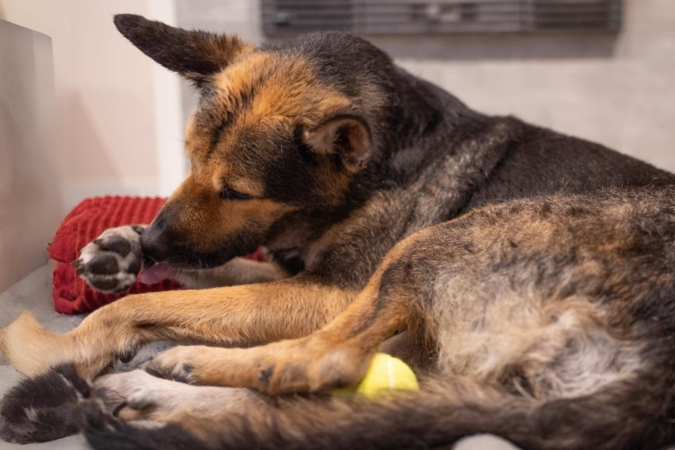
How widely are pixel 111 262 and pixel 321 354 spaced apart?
43.2 inches

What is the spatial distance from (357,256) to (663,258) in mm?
1047

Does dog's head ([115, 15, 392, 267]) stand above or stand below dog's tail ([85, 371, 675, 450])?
above

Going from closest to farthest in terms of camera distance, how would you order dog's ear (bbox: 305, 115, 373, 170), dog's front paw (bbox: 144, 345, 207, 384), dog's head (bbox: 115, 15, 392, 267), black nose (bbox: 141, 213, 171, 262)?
dog's front paw (bbox: 144, 345, 207, 384) → dog's ear (bbox: 305, 115, 373, 170) → dog's head (bbox: 115, 15, 392, 267) → black nose (bbox: 141, 213, 171, 262)

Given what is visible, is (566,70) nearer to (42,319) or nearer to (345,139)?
(345,139)

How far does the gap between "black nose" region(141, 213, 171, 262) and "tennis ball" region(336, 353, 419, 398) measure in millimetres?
982

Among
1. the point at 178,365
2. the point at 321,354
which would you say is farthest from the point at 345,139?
the point at 178,365

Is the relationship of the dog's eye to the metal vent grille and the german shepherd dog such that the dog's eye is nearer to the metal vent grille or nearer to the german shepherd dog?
the german shepherd dog

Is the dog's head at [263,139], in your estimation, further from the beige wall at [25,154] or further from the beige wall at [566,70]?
the beige wall at [566,70]

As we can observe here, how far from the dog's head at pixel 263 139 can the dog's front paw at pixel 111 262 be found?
0.49ft

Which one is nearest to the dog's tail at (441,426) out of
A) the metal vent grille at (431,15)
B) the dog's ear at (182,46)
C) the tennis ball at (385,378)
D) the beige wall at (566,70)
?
the tennis ball at (385,378)

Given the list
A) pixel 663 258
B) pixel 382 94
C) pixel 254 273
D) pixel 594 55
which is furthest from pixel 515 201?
pixel 594 55

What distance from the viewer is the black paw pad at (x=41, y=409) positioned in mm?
1572

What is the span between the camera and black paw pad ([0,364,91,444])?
1.57 metres

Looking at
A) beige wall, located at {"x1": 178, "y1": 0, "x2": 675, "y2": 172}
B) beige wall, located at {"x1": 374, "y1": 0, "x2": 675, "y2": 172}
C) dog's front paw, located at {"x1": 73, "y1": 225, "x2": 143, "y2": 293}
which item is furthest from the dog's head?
beige wall, located at {"x1": 374, "y1": 0, "x2": 675, "y2": 172}
